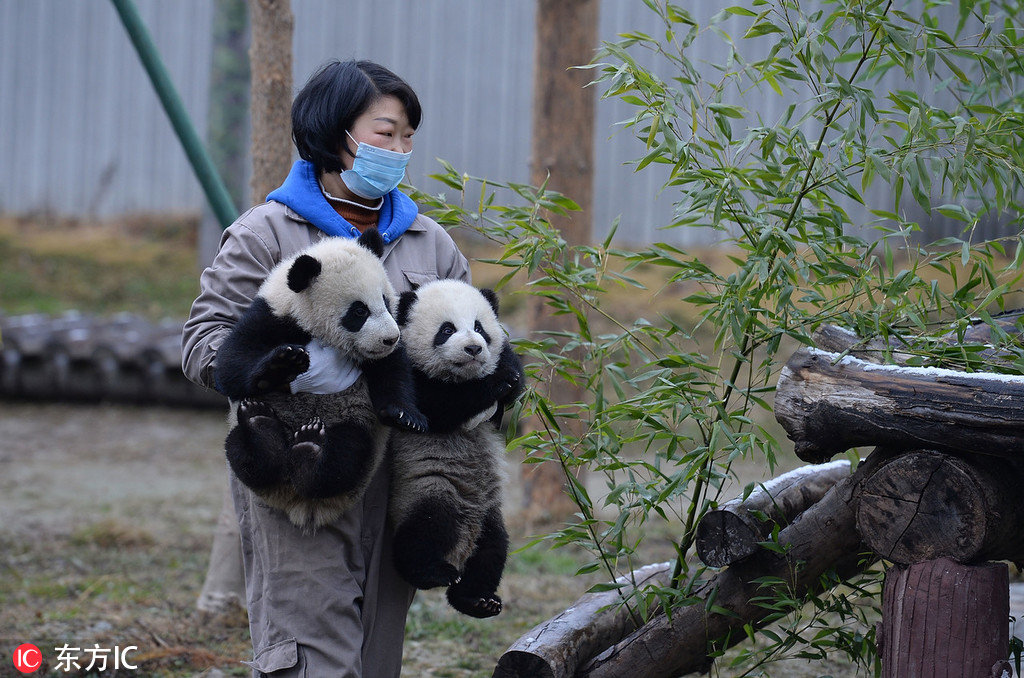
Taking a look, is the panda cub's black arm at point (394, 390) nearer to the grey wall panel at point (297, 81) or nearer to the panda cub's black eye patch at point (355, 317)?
the panda cub's black eye patch at point (355, 317)

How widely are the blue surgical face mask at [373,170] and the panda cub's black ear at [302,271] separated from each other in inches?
15.4

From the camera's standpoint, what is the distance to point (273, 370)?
217 centimetres

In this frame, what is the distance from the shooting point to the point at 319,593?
2.35m

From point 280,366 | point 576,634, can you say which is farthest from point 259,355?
point 576,634

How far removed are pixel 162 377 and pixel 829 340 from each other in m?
6.92

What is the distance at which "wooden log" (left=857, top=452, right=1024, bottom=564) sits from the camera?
2.40 meters

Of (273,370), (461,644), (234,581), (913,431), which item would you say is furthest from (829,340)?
(234,581)

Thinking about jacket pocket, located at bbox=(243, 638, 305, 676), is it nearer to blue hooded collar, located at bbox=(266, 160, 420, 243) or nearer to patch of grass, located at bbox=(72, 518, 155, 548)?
blue hooded collar, located at bbox=(266, 160, 420, 243)

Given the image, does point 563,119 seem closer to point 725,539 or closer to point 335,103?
point 335,103

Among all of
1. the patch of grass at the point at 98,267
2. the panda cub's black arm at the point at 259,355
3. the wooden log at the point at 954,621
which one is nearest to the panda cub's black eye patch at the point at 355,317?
the panda cub's black arm at the point at 259,355

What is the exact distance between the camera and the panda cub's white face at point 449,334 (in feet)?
8.46

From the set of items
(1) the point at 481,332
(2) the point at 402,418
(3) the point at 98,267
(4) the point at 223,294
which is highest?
(4) the point at 223,294

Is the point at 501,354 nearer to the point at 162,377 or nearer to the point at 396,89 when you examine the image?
the point at 396,89

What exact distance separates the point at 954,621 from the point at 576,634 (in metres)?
1.06
